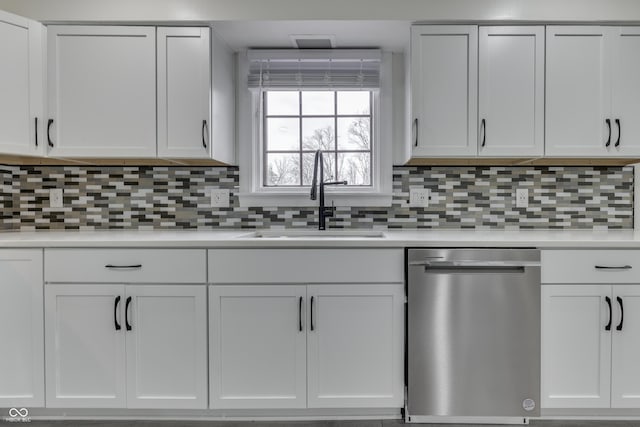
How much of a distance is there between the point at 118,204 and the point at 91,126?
566mm

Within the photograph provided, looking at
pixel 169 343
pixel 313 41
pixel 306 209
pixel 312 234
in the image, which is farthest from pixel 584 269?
pixel 169 343

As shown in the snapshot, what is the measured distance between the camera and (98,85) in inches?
87.0

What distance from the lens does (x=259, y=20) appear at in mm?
2201

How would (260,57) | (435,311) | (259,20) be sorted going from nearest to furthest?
1. (435,311)
2. (259,20)
3. (260,57)

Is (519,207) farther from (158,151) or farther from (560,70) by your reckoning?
(158,151)

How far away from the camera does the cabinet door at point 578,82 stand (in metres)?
2.21

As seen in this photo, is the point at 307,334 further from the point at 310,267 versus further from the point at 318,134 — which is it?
the point at 318,134

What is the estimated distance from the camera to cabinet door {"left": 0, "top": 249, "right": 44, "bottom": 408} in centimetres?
198

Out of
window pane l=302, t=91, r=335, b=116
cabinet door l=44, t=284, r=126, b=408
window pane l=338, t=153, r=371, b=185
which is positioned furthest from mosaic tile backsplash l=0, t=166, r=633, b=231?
cabinet door l=44, t=284, r=126, b=408

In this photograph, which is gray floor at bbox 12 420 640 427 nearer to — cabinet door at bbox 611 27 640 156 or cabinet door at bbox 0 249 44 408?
cabinet door at bbox 0 249 44 408

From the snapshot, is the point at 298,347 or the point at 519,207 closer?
the point at 298,347

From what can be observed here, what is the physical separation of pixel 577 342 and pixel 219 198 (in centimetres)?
208

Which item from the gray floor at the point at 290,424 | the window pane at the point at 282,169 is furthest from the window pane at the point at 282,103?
the gray floor at the point at 290,424

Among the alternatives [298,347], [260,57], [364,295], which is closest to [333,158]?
[260,57]
